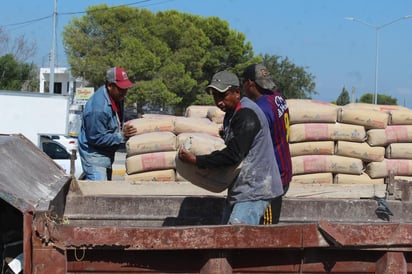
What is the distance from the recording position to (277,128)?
4.39 metres

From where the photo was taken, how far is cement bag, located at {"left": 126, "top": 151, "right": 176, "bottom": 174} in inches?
267

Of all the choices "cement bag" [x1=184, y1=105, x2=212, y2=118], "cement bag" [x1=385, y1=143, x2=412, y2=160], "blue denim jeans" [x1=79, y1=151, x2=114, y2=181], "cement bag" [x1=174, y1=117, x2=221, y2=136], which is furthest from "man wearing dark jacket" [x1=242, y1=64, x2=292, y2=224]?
"cement bag" [x1=184, y1=105, x2=212, y2=118]

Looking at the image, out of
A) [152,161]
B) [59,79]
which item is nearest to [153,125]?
[152,161]

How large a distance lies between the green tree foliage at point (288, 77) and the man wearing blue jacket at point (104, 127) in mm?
44765

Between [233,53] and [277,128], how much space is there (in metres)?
37.3

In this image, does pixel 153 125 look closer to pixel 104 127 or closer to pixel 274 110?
pixel 104 127

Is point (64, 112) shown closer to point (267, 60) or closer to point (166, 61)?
point (166, 61)

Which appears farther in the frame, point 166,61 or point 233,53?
point 233,53

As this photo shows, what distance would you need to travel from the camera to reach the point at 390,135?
7793 mm

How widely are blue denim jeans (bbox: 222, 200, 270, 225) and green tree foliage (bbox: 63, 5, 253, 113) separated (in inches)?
1237

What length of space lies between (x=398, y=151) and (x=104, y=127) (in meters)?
4.35

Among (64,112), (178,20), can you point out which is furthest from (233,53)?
(64,112)

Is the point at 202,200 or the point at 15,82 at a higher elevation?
the point at 15,82

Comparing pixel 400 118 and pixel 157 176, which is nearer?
pixel 157 176
